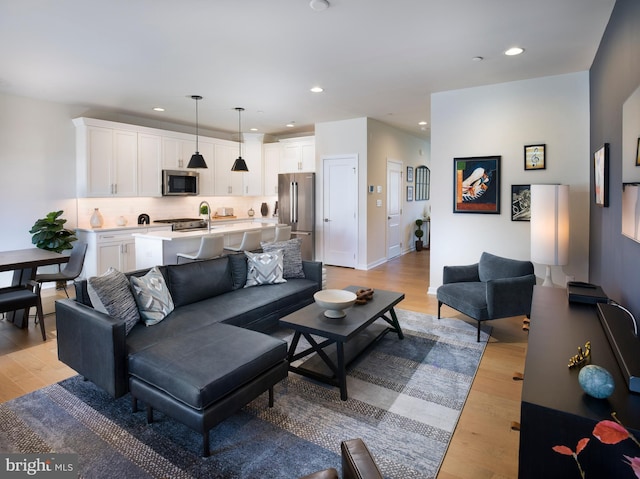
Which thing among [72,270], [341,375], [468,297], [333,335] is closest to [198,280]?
[333,335]

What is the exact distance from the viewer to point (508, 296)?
354 centimetres

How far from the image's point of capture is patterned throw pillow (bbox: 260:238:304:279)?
13.9 ft

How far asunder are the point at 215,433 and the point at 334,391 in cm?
87

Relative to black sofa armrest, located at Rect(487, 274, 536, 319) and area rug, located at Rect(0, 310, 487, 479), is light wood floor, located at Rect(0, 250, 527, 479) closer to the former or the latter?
area rug, located at Rect(0, 310, 487, 479)

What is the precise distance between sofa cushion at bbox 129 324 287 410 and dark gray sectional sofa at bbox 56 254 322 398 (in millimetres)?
90

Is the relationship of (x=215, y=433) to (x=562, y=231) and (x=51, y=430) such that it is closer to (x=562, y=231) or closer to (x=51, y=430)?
(x=51, y=430)

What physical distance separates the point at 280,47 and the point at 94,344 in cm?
296

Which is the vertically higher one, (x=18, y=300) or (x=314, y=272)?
(x=314, y=272)

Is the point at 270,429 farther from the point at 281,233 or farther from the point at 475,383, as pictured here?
the point at 281,233

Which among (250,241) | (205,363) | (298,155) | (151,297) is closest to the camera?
(205,363)

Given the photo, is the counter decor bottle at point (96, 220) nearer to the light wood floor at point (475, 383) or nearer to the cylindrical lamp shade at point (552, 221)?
the light wood floor at point (475, 383)

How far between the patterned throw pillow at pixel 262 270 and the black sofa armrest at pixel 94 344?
163 cm

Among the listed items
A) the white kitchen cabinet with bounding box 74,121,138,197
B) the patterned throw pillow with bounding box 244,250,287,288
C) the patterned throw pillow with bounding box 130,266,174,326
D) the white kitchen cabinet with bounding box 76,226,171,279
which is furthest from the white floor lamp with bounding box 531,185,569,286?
the white kitchen cabinet with bounding box 74,121,138,197

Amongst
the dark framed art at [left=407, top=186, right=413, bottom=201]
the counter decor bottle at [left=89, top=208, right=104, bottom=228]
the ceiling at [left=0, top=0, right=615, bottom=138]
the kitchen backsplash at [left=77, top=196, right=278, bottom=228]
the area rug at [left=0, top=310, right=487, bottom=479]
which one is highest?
the ceiling at [left=0, top=0, right=615, bottom=138]
